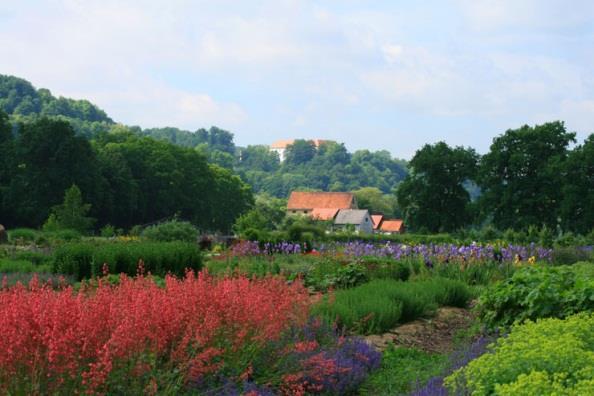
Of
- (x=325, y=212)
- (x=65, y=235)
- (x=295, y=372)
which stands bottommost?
(x=295, y=372)

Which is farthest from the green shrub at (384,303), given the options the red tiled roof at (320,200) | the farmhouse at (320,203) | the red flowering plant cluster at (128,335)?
the red tiled roof at (320,200)

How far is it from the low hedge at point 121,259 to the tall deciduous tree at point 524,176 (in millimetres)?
31380

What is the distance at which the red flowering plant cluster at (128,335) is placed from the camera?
4.20 metres

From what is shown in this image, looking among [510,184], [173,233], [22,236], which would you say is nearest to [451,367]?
[173,233]

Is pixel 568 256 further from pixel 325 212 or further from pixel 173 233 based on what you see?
pixel 325 212

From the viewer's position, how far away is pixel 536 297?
8.34m

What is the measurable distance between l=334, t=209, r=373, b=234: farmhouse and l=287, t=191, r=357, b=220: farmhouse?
702 centimetres

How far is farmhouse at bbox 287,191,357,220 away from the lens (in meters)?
101

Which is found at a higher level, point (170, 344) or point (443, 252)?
point (443, 252)

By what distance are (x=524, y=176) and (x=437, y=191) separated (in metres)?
5.97

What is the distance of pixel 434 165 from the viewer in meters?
48.6

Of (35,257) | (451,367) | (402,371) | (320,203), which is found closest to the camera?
(451,367)

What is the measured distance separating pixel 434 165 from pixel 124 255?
35957 millimetres

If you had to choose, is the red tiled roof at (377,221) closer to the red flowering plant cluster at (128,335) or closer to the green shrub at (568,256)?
the green shrub at (568,256)
